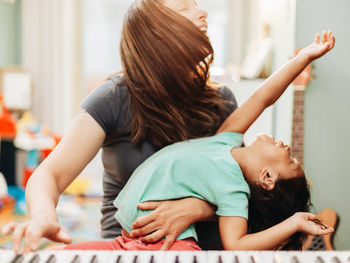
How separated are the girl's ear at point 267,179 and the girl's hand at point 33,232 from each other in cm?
50

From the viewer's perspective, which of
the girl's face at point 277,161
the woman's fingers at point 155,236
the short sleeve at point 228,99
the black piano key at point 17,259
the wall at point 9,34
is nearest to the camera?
the black piano key at point 17,259

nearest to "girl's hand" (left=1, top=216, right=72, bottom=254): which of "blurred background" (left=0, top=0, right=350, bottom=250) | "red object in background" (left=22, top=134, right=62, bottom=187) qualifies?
"blurred background" (left=0, top=0, right=350, bottom=250)

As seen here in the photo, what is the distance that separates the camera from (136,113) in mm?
1124

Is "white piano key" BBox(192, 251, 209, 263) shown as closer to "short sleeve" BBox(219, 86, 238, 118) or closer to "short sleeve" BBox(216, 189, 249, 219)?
"short sleeve" BBox(216, 189, 249, 219)

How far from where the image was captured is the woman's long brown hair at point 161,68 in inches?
43.0

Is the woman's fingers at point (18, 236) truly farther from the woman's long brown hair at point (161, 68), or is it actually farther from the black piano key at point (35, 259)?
the woman's long brown hair at point (161, 68)

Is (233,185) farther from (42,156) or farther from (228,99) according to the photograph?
(42,156)

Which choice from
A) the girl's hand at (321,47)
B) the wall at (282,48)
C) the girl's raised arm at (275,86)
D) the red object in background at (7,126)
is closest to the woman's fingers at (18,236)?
the girl's raised arm at (275,86)

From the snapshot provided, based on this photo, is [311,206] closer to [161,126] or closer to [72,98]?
[161,126]

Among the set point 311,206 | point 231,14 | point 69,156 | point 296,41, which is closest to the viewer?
point 69,156

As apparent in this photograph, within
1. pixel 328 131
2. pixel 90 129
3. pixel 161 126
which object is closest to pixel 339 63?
pixel 328 131

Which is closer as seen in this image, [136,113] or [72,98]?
[136,113]

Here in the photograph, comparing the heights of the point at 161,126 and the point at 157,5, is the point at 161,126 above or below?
below

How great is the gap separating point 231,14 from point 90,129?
352 cm
